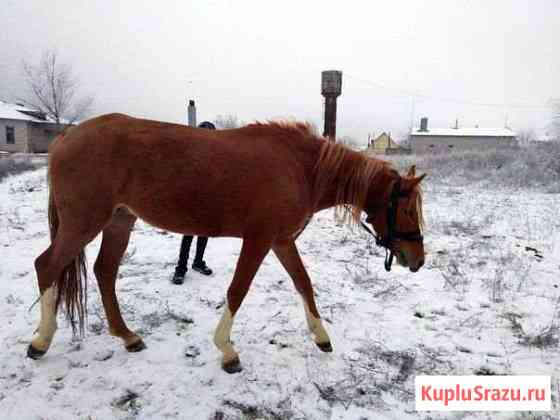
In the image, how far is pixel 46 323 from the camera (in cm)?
246

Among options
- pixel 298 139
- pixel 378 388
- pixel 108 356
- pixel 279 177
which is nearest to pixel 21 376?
pixel 108 356

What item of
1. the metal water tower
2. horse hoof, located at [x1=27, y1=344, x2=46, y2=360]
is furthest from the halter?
the metal water tower

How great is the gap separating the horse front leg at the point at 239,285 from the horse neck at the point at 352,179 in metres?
A: 0.64

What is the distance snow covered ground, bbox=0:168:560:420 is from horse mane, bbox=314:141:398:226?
129 centimetres

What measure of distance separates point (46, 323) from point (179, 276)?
1.51m

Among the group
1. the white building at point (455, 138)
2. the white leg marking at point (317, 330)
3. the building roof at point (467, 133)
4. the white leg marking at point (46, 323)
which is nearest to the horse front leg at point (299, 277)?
the white leg marking at point (317, 330)

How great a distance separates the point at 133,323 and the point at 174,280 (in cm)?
82

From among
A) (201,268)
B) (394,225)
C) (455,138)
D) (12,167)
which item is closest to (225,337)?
(394,225)

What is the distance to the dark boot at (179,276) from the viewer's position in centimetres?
380

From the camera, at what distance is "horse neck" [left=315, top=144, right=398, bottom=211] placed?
256cm

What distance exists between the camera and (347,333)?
2910mm

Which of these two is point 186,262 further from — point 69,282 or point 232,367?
point 232,367

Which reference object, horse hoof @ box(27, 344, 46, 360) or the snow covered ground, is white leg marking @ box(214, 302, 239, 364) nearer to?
the snow covered ground

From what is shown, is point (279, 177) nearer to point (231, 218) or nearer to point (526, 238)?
point (231, 218)
